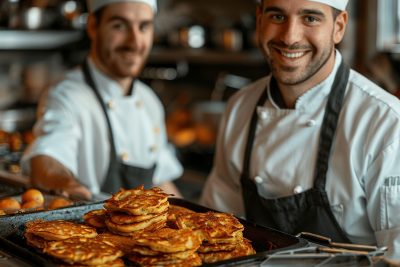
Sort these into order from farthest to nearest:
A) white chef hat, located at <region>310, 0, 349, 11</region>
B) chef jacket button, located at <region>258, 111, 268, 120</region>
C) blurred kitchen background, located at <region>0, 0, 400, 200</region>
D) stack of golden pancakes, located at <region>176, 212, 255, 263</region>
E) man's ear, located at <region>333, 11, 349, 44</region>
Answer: blurred kitchen background, located at <region>0, 0, 400, 200</region>, chef jacket button, located at <region>258, 111, 268, 120</region>, man's ear, located at <region>333, 11, 349, 44</region>, white chef hat, located at <region>310, 0, 349, 11</region>, stack of golden pancakes, located at <region>176, 212, 255, 263</region>

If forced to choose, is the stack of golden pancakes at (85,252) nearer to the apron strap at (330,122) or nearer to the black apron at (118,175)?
the apron strap at (330,122)

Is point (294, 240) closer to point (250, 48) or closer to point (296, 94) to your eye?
point (296, 94)

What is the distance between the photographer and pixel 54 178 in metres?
3.01

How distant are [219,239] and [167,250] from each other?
0.66ft

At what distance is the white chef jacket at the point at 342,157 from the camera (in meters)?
2.41

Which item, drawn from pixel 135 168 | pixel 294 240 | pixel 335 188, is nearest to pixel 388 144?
pixel 335 188

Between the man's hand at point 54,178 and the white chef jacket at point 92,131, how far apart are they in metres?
0.05

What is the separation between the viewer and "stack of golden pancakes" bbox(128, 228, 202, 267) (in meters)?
1.75

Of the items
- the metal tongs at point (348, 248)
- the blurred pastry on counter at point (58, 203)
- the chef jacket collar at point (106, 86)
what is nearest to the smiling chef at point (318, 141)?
the metal tongs at point (348, 248)

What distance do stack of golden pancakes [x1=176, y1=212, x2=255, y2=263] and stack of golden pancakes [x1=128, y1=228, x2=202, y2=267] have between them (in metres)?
0.07

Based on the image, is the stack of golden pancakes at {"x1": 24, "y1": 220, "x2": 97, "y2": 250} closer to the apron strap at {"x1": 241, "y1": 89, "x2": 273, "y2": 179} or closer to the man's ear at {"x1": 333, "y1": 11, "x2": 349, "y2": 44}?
the apron strap at {"x1": 241, "y1": 89, "x2": 273, "y2": 179}

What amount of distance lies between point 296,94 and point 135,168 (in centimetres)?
119

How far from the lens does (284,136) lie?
277cm

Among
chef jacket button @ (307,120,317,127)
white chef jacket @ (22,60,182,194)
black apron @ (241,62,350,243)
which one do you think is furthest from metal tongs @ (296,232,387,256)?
white chef jacket @ (22,60,182,194)
